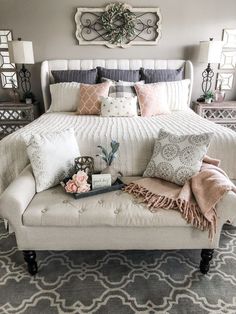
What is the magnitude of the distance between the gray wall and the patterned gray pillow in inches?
94.8

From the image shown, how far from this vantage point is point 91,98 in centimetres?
300

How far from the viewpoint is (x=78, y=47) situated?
146 inches

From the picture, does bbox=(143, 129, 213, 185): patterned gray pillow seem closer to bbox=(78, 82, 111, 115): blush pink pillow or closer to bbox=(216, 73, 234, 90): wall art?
bbox=(78, 82, 111, 115): blush pink pillow

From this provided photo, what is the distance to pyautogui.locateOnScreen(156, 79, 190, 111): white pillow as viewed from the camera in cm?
317

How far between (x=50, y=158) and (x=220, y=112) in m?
2.72

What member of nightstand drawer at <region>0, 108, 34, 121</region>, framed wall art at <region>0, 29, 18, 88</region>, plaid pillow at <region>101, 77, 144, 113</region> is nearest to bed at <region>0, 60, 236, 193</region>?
plaid pillow at <region>101, 77, 144, 113</region>

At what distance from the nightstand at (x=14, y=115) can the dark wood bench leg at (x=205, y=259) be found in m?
2.91

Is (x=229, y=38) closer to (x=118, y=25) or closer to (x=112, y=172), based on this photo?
(x=118, y=25)

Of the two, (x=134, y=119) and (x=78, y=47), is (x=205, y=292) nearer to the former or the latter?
(x=134, y=119)

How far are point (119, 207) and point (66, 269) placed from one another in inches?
23.7

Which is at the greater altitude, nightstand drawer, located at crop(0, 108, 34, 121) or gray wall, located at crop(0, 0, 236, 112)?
gray wall, located at crop(0, 0, 236, 112)

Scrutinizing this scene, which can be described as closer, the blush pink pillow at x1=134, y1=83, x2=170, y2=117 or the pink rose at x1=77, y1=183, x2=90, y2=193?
the pink rose at x1=77, y1=183, x2=90, y2=193

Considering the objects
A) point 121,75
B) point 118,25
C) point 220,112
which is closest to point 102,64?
point 121,75

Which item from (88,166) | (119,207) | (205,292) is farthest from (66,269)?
(205,292)
